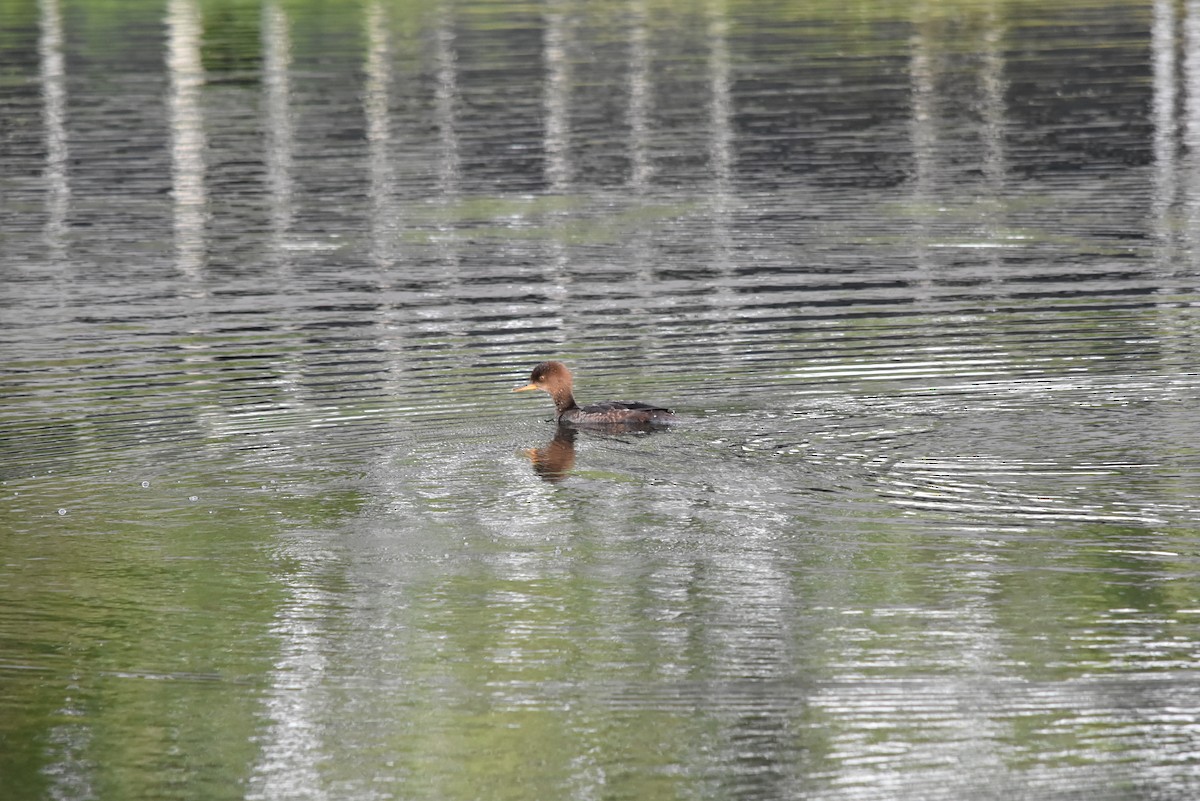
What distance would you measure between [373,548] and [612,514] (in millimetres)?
1246

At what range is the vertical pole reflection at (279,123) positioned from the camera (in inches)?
911

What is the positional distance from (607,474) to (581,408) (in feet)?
3.27

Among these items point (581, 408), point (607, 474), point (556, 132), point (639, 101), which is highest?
point (639, 101)

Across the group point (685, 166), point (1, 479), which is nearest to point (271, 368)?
point (1, 479)

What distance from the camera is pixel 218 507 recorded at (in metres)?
11.6

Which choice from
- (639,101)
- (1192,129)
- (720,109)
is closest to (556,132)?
(720,109)

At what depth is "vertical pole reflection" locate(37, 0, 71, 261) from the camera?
73.9 ft

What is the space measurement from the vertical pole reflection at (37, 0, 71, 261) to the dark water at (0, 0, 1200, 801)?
5.7 inches

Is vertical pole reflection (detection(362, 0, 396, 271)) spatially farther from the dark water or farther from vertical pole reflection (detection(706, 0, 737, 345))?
vertical pole reflection (detection(706, 0, 737, 345))

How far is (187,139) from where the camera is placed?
29.5 meters

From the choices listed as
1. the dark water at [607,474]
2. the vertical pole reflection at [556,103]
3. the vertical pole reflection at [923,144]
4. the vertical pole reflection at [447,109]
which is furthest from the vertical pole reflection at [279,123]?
the vertical pole reflection at [923,144]

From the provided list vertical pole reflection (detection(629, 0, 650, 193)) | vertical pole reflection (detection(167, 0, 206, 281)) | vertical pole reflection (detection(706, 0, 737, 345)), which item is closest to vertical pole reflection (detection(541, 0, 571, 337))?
vertical pole reflection (detection(629, 0, 650, 193))

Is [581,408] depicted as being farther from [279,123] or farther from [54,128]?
[54,128]

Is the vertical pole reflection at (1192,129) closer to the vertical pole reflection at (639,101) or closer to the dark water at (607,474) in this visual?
the dark water at (607,474)
